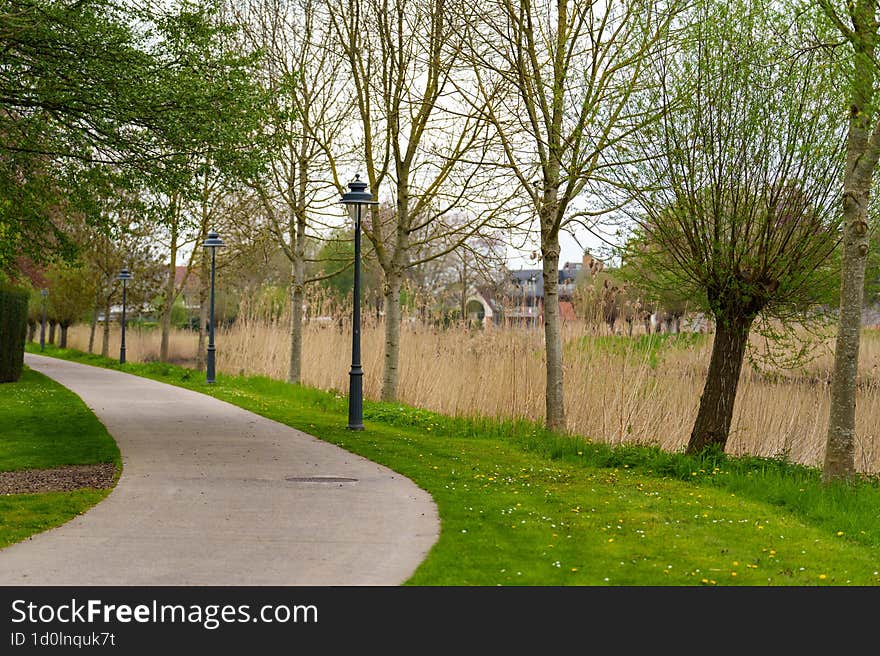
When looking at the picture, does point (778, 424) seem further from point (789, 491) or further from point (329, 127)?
point (329, 127)

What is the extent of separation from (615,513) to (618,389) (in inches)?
216

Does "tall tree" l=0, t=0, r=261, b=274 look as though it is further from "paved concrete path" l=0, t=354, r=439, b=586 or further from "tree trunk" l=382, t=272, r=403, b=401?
"tree trunk" l=382, t=272, r=403, b=401

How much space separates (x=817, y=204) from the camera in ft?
41.1

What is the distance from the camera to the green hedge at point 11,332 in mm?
26172

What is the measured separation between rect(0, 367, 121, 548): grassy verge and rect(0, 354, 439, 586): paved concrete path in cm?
26

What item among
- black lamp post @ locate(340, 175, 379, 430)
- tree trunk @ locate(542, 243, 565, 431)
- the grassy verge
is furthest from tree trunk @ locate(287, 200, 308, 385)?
tree trunk @ locate(542, 243, 565, 431)

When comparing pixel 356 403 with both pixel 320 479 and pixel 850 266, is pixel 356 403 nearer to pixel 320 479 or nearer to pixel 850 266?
pixel 320 479

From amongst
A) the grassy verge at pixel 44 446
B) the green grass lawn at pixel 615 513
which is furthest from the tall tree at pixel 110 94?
the green grass lawn at pixel 615 513

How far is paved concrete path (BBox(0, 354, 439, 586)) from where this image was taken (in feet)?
22.2

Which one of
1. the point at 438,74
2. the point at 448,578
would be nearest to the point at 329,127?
the point at 438,74

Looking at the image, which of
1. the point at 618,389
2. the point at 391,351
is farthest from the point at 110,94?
the point at 618,389

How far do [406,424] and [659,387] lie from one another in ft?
14.1

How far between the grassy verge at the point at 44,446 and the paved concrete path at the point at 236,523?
26cm

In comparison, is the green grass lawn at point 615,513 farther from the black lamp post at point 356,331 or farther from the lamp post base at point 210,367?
the lamp post base at point 210,367
